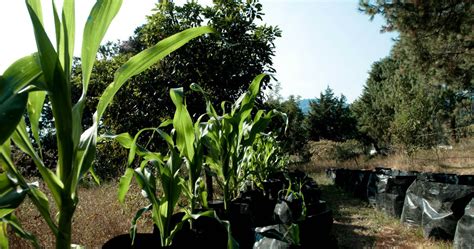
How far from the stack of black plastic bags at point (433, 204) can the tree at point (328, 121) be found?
21.9m

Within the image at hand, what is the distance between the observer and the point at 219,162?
200cm

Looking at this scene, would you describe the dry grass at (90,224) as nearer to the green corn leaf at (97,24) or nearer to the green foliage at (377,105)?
the green corn leaf at (97,24)

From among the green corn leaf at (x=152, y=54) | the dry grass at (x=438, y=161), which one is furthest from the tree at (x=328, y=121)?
the green corn leaf at (x=152, y=54)

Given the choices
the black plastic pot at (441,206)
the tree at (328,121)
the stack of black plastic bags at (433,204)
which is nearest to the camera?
the stack of black plastic bags at (433,204)

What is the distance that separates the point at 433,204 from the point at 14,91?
3.54 meters

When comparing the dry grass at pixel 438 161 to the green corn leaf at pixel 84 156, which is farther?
the dry grass at pixel 438 161

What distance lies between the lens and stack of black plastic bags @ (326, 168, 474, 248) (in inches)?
107

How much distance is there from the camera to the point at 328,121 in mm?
26859

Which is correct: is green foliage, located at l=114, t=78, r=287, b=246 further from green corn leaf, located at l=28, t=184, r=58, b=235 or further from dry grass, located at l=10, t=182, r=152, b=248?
dry grass, located at l=10, t=182, r=152, b=248

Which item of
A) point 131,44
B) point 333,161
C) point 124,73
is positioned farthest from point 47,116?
point 124,73

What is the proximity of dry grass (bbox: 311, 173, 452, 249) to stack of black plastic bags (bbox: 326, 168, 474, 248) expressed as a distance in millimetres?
108

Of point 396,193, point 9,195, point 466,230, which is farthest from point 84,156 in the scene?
Result: point 396,193

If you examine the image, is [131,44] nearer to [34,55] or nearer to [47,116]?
[47,116]

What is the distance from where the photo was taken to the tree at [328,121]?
26766mm
